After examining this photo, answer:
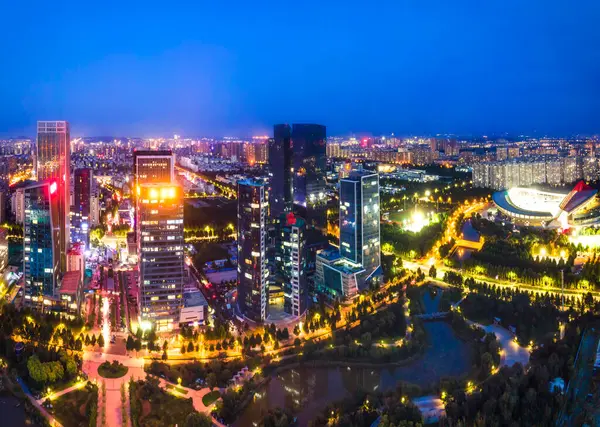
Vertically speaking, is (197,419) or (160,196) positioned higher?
(160,196)

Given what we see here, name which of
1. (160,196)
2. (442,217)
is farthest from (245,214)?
(442,217)

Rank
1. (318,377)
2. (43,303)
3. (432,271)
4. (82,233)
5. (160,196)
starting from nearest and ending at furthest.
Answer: (318,377)
(160,196)
(43,303)
(432,271)
(82,233)

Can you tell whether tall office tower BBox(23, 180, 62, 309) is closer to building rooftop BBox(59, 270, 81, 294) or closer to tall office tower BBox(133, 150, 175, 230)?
building rooftop BBox(59, 270, 81, 294)

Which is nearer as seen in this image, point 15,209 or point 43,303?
point 43,303

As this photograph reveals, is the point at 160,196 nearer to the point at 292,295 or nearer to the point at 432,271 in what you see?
the point at 292,295

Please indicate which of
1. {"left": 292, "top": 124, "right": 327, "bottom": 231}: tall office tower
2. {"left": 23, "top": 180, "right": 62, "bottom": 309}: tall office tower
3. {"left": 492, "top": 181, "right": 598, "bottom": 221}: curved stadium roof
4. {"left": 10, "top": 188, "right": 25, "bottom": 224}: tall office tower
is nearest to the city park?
{"left": 23, "top": 180, "right": 62, "bottom": 309}: tall office tower
